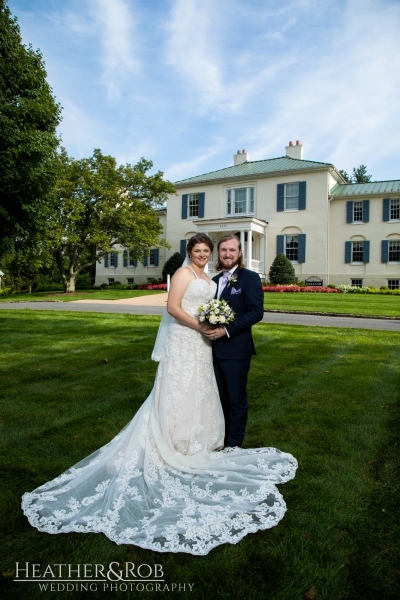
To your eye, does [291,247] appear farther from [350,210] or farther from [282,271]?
[350,210]

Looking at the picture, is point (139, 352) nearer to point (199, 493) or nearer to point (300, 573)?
point (199, 493)

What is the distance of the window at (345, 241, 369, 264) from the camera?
27.1 metres

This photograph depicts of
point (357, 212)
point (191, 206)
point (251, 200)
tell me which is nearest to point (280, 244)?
point (251, 200)

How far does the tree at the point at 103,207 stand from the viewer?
25.5 metres

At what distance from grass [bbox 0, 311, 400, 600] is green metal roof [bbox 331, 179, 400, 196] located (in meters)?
20.4

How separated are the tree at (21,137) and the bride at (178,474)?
438 inches

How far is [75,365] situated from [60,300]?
1529cm

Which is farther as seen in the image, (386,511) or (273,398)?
(273,398)

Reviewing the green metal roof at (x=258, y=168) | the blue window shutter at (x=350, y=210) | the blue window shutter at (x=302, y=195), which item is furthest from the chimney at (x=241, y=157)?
the blue window shutter at (x=350, y=210)

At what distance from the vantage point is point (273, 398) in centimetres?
542

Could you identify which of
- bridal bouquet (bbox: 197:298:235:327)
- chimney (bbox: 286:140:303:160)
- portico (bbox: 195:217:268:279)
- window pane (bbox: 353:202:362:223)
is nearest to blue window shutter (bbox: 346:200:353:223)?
window pane (bbox: 353:202:362:223)

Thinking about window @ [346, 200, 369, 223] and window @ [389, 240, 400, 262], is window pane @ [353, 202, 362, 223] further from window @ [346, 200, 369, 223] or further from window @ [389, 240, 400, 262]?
window @ [389, 240, 400, 262]

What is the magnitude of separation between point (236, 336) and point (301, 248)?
82.9 feet

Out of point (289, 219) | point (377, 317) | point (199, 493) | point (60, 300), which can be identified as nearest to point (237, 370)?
point (199, 493)
